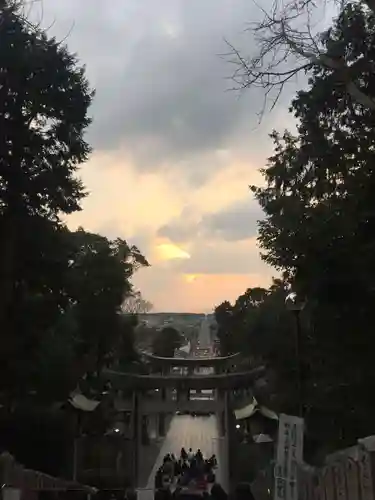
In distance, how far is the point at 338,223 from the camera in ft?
35.1

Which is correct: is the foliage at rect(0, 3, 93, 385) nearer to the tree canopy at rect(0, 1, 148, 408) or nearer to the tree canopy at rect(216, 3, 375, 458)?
the tree canopy at rect(0, 1, 148, 408)

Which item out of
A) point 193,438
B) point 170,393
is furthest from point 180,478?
point 193,438

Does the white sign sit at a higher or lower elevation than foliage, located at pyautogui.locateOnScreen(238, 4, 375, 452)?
lower

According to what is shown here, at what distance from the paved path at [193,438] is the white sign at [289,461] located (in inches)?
662

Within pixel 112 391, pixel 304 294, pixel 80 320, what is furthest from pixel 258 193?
pixel 112 391

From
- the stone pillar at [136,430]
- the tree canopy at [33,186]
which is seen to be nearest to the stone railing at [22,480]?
the tree canopy at [33,186]

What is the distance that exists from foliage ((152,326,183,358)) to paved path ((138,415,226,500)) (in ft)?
17.4

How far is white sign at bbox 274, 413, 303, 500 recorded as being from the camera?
26.2 ft

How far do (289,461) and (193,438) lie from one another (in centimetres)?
3475

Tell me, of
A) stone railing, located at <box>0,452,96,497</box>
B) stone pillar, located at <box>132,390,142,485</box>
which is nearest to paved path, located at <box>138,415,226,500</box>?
stone pillar, located at <box>132,390,142,485</box>

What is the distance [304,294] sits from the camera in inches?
467

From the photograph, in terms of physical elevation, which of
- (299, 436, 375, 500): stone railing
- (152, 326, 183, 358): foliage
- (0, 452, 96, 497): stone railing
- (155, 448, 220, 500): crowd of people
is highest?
(152, 326, 183, 358): foliage

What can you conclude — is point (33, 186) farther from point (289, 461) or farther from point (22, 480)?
point (289, 461)

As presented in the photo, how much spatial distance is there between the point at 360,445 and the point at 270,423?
57.7ft
